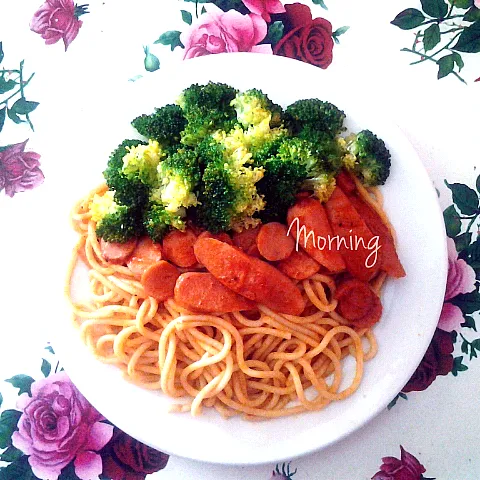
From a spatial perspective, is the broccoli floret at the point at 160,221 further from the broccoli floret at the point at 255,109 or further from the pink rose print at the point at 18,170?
the pink rose print at the point at 18,170

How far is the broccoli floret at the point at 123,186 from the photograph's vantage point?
2.34 m

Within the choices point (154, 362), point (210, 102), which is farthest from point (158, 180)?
point (154, 362)

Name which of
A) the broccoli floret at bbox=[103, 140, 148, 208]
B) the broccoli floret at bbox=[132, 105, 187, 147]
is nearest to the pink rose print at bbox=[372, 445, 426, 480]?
the broccoli floret at bbox=[103, 140, 148, 208]

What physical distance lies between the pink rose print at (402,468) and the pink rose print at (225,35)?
218 cm

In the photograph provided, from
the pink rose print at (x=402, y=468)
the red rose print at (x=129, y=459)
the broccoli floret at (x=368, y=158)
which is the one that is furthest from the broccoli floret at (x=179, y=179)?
the pink rose print at (x=402, y=468)

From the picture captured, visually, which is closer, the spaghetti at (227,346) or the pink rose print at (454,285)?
the spaghetti at (227,346)

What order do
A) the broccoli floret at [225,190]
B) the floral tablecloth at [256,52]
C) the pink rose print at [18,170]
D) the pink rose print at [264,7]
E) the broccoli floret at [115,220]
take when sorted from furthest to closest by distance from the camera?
the pink rose print at [264,7] < the pink rose print at [18,170] < the floral tablecloth at [256,52] < the broccoli floret at [115,220] < the broccoli floret at [225,190]

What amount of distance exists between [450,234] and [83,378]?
6.28 feet

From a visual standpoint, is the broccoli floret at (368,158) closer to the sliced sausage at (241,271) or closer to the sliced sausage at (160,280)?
the sliced sausage at (241,271)

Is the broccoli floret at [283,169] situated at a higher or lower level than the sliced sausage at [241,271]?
higher

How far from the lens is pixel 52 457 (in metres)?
2.50

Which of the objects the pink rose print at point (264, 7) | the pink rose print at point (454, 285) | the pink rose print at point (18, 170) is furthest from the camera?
the pink rose print at point (264, 7)

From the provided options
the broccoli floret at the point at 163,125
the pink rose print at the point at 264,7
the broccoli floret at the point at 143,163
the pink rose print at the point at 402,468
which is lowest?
the pink rose print at the point at 402,468

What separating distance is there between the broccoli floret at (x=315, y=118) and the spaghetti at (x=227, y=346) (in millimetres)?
332
